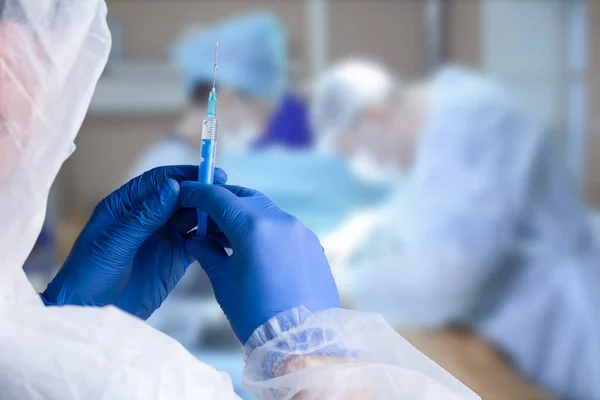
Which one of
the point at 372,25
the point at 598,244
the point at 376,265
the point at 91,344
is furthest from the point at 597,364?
the point at 372,25

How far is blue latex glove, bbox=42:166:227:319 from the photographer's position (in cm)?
50

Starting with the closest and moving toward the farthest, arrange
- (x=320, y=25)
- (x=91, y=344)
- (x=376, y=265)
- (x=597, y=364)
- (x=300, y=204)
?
1. (x=91, y=344)
2. (x=597, y=364)
3. (x=376, y=265)
4. (x=300, y=204)
5. (x=320, y=25)

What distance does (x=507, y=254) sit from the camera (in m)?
1.85

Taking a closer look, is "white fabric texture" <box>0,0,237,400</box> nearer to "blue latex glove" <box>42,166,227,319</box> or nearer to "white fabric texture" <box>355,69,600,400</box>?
"blue latex glove" <box>42,166,227,319</box>

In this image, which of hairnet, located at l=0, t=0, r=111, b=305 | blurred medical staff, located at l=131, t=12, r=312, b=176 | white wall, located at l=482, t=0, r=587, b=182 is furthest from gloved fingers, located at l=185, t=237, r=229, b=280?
white wall, located at l=482, t=0, r=587, b=182

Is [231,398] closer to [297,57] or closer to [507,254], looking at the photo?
[507,254]

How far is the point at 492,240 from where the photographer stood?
1.83 metres

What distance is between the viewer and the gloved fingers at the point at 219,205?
0.49 meters

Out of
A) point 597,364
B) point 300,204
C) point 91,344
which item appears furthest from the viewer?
point 300,204

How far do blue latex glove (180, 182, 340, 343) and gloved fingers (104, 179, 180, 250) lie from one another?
1 cm

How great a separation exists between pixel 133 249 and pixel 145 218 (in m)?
0.03

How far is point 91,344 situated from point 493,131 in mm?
1617

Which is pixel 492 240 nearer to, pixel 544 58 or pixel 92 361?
pixel 544 58

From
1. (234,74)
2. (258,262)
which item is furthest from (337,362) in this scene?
(234,74)
